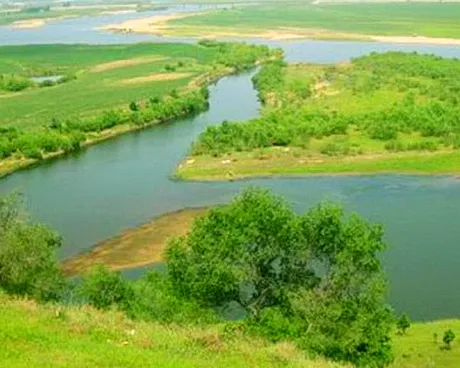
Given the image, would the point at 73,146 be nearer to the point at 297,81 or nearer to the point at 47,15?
the point at 297,81

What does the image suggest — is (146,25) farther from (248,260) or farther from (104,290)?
(248,260)

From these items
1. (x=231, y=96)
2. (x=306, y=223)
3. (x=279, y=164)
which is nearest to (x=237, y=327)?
(x=306, y=223)

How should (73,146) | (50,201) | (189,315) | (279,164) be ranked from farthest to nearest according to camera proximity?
1. (73,146)
2. (279,164)
3. (50,201)
4. (189,315)

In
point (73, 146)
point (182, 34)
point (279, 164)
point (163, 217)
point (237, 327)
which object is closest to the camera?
point (237, 327)

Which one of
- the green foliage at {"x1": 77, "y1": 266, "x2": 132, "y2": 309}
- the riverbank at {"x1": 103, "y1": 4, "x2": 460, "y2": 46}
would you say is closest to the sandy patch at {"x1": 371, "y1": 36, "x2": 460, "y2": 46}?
the riverbank at {"x1": 103, "y1": 4, "x2": 460, "y2": 46}

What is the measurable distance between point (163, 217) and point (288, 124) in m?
21.4

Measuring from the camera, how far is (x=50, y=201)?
48.9 meters

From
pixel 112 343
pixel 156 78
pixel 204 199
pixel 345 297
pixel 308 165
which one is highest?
pixel 112 343

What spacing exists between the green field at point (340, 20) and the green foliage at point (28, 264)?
11355 centimetres

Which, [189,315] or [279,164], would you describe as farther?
[279,164]

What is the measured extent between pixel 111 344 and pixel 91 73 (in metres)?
89.3

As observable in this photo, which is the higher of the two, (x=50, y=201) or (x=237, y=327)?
(x=237, y=327)

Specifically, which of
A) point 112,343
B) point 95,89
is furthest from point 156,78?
point 112,343

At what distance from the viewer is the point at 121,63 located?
106 m
